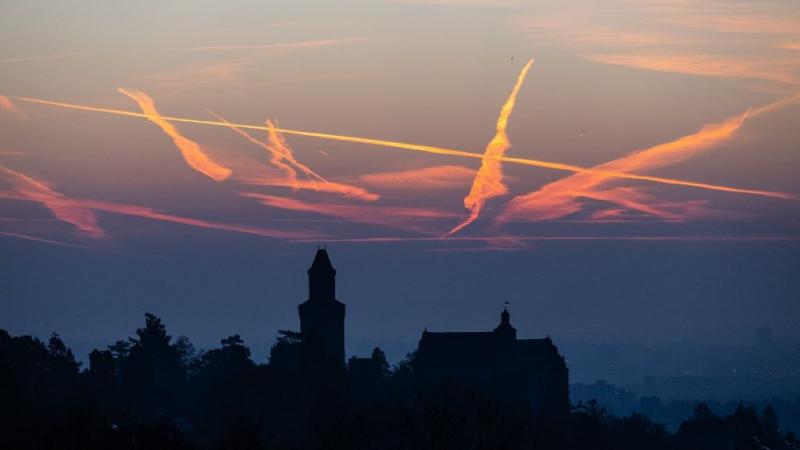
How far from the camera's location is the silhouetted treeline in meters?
98.5

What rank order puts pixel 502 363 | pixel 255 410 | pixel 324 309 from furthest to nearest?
pixel 502 363 < pixel 324 309 < pixel 255 410

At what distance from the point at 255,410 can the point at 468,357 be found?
133 feet

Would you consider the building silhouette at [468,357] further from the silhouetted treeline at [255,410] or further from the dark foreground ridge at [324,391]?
the silhouetted treeline at [255,410]

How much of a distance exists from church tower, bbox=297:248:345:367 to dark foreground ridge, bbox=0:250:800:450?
16cm

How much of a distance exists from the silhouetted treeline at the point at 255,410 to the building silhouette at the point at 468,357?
11.5ft

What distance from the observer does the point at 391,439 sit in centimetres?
11906

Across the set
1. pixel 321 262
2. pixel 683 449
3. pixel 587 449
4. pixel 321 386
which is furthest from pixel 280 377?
pixel 683 449

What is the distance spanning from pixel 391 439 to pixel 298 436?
1954cm

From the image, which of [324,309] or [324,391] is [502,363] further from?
[324,391]

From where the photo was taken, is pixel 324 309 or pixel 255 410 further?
pixel 324 309

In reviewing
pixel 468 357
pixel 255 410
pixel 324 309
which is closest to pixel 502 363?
pixel 468 357

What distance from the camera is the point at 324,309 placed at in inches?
6924

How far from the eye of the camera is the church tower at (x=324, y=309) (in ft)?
574

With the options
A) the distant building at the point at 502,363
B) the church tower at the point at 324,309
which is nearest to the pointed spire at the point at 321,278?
the church tower at the point at 324,309
